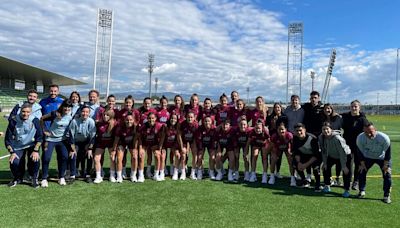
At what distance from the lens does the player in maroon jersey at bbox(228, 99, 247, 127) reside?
24.1 feet

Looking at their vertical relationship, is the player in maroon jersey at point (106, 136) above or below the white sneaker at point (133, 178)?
above

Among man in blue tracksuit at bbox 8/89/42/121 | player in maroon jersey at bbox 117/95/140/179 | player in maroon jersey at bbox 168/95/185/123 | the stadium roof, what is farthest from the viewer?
the stadium roof

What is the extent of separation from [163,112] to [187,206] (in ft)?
8.78

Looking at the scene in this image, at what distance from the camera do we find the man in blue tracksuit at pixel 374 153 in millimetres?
5605

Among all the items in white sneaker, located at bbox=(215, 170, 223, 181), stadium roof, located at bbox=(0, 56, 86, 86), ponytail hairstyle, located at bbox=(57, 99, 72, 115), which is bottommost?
white sneaker, located at bbox=(215, 170, 223, 181)

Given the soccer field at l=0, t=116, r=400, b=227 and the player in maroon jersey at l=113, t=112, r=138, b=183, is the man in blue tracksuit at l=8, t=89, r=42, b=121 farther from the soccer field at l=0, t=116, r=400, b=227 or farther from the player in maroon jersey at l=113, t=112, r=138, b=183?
the player in maroon jersey at l=113, t=112, r=138, b=183

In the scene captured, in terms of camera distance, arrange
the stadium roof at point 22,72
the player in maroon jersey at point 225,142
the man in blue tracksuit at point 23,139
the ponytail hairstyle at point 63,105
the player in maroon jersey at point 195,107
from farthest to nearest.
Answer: the stadium roof at point 22,72 → the player in maroon jersey at point 195,107 → the player in maroon jersey at point 225,142 → the ponytail hairstyle at point 63,105 → the man in blue tracksuit at point 23,139

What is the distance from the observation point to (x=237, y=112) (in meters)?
7.48

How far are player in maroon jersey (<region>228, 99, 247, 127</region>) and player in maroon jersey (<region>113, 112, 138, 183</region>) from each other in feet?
7.06

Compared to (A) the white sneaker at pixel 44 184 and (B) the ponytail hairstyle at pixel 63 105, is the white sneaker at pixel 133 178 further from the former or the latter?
(B) the ponytail hairstyle at pixel 63 105

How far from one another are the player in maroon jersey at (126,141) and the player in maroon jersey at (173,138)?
0.59m

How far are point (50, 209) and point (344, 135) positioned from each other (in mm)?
5211

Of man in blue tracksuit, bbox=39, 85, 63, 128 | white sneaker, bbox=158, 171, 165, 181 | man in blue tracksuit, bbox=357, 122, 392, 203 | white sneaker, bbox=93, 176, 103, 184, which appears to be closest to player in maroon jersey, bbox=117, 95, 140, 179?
white sneaker, bbox=93, 176, 103, 184

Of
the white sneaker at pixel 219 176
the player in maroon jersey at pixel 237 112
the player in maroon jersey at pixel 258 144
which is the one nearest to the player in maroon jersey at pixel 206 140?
the white sneaker at pixel 219 176
